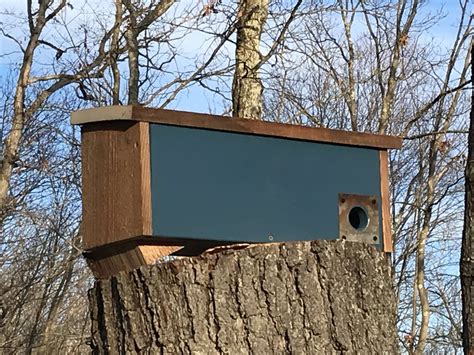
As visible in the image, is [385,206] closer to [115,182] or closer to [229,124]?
[229,124]

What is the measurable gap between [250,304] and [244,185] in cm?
40

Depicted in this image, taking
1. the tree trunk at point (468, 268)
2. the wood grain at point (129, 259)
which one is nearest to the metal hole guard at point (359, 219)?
the wood grain at point (129, 259)

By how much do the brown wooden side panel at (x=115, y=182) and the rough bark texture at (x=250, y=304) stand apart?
0.52ft

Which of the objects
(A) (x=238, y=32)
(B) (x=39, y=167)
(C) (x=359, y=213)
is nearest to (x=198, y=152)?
(C) (x=359, y=213)

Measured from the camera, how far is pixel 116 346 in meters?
2.49

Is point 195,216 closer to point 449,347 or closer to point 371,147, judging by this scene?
point 371,147

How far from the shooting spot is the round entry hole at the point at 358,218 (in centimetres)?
282

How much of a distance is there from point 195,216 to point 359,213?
55 cm

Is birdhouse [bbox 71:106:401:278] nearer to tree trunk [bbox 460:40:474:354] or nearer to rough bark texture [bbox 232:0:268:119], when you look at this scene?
tree trunk [bbox 460:40:474:354]

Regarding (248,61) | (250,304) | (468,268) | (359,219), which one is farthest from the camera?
(248,61)

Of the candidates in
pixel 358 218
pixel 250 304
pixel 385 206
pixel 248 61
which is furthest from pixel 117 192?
pixel 248 61

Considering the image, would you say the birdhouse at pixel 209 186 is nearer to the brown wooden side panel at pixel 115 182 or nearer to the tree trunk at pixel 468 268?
the brown wooden side panel at pixel 115 182

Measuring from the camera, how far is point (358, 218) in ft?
9.31

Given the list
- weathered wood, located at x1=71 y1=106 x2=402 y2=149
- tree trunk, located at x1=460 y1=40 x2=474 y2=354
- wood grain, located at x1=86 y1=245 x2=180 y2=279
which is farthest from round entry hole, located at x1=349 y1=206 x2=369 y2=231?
tree trunk, located at x1=460 y1=40 x2=474 y2=354
